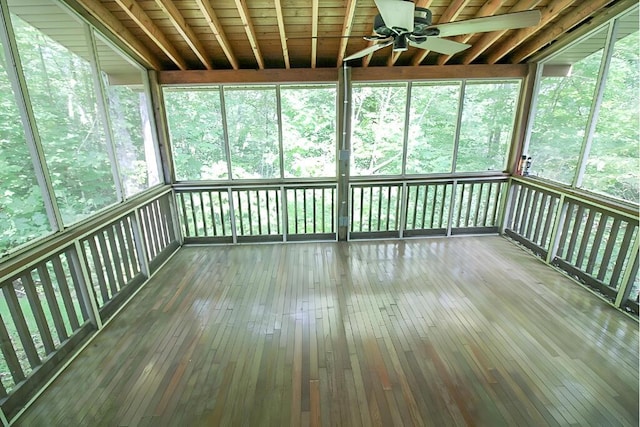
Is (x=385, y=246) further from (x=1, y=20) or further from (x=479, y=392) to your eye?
(x=1, y=20)

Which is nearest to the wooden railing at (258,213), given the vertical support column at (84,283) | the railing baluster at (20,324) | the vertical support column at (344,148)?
the vertical support column at (344,148)

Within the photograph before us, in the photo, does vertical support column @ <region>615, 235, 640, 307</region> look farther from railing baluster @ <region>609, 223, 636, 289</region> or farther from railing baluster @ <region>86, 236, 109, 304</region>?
railing baluster @ <region>86, 236, 109, 304</region>

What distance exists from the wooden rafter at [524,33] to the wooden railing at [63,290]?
16.6ft

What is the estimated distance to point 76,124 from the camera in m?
2.85

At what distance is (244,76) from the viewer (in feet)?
14.6

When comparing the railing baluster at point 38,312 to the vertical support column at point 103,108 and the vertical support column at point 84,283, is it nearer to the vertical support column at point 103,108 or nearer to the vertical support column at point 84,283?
the vertical support column at point 84,283

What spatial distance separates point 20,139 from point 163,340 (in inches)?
80.1

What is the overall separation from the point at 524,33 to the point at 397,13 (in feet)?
9.70

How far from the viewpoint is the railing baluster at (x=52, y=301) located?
2440 millimetres

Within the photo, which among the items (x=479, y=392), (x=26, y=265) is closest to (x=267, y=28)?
(x=26, y=265)

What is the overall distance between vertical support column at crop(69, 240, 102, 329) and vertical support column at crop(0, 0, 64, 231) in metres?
0.29

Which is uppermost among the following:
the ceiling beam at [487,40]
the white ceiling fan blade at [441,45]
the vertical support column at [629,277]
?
the ceiling beam at [487,40]

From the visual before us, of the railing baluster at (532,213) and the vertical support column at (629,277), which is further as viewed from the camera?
the railing baluster at (532,213)

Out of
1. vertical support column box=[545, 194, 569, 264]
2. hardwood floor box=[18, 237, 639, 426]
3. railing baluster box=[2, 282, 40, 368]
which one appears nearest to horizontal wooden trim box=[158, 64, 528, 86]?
vertical support column box=[545, 194, 569, 264]
